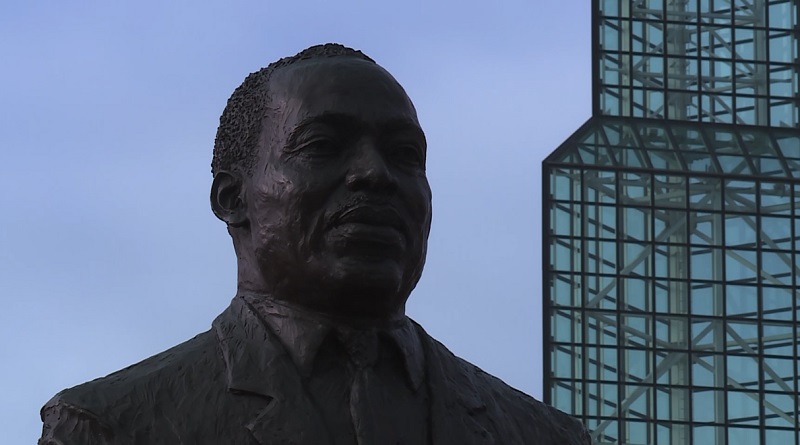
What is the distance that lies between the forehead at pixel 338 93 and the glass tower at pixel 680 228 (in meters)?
46.0

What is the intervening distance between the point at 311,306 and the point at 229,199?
0.46 m

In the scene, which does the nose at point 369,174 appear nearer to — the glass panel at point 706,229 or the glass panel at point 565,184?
the glass panel at point 565,184

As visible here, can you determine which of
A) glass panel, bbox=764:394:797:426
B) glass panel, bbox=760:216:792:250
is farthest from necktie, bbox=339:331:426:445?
glass panel, bbox=760:216:792:250

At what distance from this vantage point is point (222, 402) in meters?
8.06

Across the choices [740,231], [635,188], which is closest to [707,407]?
[740,231]

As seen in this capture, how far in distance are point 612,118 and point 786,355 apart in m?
6.40

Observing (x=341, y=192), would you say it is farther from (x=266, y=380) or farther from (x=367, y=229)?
(x=266, y=380)

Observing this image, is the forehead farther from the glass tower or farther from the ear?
the glass tower

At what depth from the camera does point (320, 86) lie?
817 cm

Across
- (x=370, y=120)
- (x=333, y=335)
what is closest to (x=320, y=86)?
(x=370, y=120)

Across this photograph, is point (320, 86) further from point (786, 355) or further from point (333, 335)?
point (786, 355)

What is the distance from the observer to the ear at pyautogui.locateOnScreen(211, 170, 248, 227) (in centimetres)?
827

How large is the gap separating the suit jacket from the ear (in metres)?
0.26

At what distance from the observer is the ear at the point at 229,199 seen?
827 centimetres
